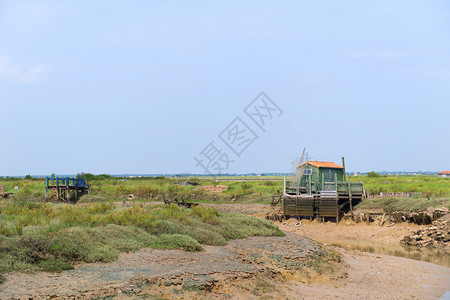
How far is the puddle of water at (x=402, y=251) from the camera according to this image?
2161 cm

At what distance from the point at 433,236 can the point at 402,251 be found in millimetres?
2785

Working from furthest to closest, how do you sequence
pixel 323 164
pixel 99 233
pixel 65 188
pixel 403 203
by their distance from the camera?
pixel 65 188
pixel 323 164
pixel 403 203
pixel 99 233

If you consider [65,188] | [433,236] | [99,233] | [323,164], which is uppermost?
[323,164]

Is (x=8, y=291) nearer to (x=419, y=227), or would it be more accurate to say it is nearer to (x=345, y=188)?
(x=419, y=227)

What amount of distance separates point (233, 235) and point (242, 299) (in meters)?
8.66

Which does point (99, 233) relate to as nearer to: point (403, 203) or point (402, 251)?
point (402, 251)

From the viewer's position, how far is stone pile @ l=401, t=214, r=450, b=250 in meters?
24.7

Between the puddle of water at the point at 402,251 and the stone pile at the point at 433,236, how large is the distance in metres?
0.73

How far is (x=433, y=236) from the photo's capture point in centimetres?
2538

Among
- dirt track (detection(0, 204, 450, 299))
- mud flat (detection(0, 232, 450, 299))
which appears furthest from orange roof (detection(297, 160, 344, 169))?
mud flat (detection(0, 232, 450, 299))

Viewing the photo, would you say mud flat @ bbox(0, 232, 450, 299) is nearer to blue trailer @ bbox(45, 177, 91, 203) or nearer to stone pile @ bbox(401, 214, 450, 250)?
stone pile @ bbox(401, 214, 450, 250)

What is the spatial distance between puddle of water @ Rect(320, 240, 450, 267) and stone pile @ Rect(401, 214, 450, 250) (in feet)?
2.38

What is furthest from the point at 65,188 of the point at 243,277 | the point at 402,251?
the point at 243,277

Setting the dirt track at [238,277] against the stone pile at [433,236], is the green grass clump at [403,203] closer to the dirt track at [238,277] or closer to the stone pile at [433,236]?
the stone pile at [433,236]
